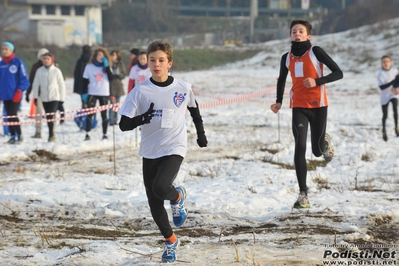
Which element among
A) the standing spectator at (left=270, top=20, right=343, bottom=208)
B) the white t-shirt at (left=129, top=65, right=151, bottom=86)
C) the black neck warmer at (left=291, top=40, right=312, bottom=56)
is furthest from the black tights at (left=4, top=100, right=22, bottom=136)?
the black neck warmer at (left=291, top=40, right=312, bottom=56)

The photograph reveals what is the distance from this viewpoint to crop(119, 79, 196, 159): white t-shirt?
516 centimetres

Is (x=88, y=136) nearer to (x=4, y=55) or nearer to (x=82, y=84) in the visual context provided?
(x=82, y=84)

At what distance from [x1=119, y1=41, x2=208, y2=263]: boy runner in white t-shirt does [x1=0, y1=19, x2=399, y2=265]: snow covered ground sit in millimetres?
430

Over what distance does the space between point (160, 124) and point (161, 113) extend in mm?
85

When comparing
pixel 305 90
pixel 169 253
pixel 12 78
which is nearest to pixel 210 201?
pixel 305 90

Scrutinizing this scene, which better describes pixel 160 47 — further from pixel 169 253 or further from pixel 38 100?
pixel 38 100

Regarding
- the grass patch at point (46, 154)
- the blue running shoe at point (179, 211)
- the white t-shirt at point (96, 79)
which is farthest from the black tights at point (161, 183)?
the white t-shirt at point (96, 79)

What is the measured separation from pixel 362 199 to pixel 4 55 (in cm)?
734

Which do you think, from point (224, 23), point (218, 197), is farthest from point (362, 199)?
point (224, 23)

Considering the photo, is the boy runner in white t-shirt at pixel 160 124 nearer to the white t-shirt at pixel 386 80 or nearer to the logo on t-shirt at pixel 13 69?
the logo on t-shirt at pixel 13 69

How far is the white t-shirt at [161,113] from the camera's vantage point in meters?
5.16

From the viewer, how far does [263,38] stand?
83.4m

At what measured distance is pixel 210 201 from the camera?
24.0ft

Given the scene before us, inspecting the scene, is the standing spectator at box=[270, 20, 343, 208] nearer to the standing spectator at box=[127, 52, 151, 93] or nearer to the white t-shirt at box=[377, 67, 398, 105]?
the standing spectator at box=[127, 52, 151, 93]
